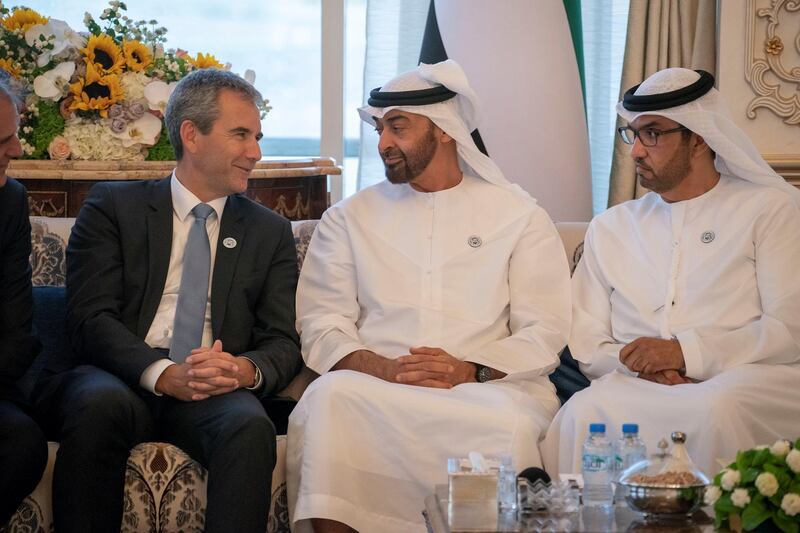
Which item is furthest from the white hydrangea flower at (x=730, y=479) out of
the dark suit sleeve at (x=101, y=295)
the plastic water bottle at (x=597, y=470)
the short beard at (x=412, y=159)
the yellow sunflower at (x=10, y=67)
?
the yellow sunflower at (x=10, y=67)

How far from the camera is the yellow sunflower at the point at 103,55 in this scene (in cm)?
429

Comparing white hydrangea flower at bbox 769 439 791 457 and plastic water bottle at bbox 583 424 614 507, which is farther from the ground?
white hydrangea flower at bbox 769 439 791 457

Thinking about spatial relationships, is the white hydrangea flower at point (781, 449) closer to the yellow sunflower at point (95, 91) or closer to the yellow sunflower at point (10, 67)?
the yellow sunflower at point (95, 91)

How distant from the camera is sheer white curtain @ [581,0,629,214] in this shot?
6.02 metres

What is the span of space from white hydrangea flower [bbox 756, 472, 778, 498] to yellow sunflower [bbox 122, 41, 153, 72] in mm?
2933

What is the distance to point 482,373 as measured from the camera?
3.61 m

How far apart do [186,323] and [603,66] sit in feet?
10.8

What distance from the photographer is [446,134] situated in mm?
3949

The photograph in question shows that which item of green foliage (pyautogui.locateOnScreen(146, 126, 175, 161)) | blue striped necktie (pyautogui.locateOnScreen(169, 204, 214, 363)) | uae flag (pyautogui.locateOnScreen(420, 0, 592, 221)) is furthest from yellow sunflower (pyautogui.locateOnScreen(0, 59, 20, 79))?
uae flag (pyautogui.locateOnScreen(420, 0, 592, 221))

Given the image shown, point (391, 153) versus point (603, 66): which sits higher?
point (603, 66)

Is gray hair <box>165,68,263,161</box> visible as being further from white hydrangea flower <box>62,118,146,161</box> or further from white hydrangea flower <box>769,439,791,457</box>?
white hydrangea flower <box>769,439,791,457</box>

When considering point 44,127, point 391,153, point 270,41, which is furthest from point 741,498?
point 270,41

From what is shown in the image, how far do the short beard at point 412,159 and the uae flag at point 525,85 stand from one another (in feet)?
3.21

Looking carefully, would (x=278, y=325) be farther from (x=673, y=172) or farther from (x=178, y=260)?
(x=673, y=172)
